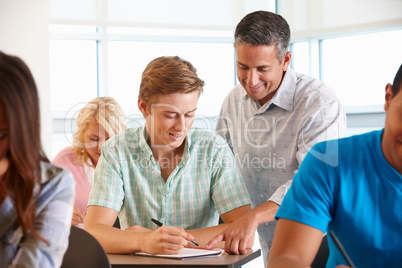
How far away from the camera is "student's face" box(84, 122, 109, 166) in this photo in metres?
3.05

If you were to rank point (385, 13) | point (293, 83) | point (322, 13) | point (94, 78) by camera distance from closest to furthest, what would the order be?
point (293, 83) → point (385, 13) → point (322, 13) → point (94, 78)

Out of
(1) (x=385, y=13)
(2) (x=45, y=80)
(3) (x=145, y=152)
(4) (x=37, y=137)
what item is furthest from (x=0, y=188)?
(1) (x=385, y=13)

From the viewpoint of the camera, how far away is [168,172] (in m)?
2.11

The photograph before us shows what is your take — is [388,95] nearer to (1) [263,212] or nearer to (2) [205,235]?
(1) [263,212]

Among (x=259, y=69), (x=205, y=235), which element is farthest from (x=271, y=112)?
(x=205, y=235)

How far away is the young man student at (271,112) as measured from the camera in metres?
2.22

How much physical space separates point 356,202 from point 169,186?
1024 millimetres

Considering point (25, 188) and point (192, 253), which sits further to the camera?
point (192, 253)

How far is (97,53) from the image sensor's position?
5.12m

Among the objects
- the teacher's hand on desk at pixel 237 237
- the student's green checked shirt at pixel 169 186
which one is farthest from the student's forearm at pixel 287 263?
the student's green checked shirt at pixel 169 186

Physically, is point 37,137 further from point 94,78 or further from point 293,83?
point 94,78

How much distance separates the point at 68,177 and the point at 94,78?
4183 mm

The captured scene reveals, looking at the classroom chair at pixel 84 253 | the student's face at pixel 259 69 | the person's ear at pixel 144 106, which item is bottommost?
the classroom chair at pixel 84 253

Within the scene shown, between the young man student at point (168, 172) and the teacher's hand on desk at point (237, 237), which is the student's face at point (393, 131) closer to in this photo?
the teacher's hand on desk at point (237, 237)
